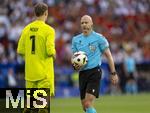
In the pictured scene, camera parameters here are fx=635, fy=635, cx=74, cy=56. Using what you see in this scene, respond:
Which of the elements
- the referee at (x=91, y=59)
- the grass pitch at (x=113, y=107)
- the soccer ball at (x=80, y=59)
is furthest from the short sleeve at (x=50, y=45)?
the grass pitch at (x=113, y=107)

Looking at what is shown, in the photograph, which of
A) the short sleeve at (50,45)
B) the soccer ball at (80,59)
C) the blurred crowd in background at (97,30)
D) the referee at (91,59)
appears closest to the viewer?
the short sleeve at (50,45)

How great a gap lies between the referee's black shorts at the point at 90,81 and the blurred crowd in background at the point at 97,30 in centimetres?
1512

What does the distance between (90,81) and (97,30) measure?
19362 millimetres

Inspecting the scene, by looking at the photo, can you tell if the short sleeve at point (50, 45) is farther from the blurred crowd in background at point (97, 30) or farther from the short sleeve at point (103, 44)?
the blurred crowd in background at point (97, 30)

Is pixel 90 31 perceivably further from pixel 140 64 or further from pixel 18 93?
pixel 140 64

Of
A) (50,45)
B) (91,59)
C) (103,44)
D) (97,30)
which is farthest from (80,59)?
(97,30)

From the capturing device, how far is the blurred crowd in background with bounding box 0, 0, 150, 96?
99.5 feet

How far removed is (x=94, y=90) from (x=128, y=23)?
21.5 m

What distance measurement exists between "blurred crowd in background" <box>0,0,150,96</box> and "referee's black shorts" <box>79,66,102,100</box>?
15.1 metres

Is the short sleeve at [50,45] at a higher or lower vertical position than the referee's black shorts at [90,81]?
higher

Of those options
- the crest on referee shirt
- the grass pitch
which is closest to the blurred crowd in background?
the grass pitch

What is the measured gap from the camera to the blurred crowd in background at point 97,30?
30.3 m

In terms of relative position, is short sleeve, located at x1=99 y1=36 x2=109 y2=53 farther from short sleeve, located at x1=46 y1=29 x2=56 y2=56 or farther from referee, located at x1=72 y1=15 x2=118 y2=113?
short sleeve, located at x1=46 y1=29 x2=56 y2=56

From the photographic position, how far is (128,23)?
35.0 meters
